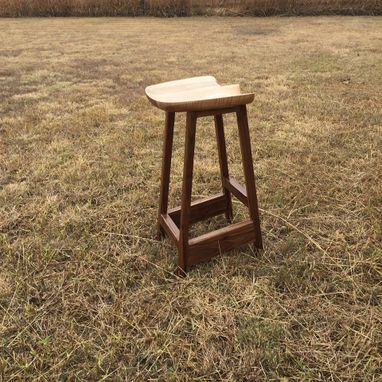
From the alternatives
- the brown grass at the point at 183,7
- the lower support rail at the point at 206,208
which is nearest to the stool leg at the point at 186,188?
the lower support rail at the point at 206,208

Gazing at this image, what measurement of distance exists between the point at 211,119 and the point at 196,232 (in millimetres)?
1943

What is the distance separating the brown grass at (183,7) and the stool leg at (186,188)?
39.7 feet

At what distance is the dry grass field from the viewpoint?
147cm

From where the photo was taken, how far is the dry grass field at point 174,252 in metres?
1.47

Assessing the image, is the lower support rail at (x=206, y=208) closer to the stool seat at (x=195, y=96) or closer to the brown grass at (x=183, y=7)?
the stool seat at (x=195, y=96)

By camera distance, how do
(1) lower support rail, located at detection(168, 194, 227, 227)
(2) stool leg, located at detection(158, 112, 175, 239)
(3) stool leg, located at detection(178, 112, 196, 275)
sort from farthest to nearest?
(1) lower support rail, located at detection(168, 194, 227, 227) < (2) stool leg, located at detection(158, 112, 175, 239) < (3) stool leg, located at detection(178, 112, 196, 275)

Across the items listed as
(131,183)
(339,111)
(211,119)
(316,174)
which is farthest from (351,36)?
(131,183)

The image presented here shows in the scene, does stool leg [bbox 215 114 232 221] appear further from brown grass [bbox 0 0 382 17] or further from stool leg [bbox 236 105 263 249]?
brown grass [bbox 0 0 382 17]

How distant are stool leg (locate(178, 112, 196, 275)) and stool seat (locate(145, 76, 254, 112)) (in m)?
0.08

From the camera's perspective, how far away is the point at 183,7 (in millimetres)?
12406

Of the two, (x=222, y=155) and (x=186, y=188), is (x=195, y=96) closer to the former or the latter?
(x=186, y=188)

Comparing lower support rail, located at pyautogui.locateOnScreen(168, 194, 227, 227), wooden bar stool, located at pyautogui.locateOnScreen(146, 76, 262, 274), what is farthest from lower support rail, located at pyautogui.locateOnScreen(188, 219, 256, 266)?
lower support rail, located at pyautogui.locateOnScreen(168, 194, 227, 227)

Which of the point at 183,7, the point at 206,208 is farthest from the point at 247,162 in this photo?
the point at 183,7

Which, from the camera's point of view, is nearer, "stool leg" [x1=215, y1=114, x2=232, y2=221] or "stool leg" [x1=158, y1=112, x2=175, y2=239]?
"stool leg" [x1=158, y1=112, x2=175, y2=239]
